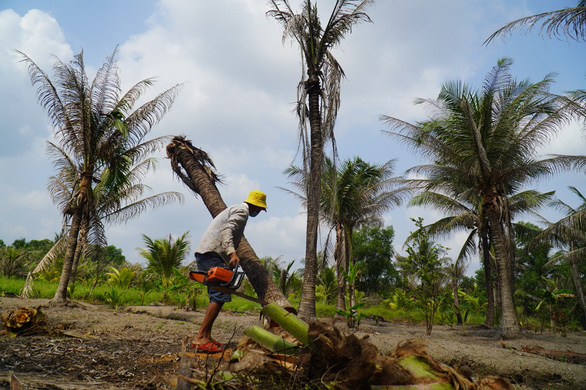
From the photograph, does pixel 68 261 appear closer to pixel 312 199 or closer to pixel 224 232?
pixel 312 199

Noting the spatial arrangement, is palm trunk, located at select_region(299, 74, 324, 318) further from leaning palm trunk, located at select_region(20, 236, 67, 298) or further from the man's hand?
leaning palm trunk, located at select_region(20, 236, 67, 298)

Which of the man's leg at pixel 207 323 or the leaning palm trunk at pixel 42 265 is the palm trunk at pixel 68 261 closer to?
the leaning palm trunk at pixel 42 265

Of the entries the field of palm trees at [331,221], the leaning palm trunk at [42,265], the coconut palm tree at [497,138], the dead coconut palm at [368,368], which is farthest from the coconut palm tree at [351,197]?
the dead coconut palm at [368,368]

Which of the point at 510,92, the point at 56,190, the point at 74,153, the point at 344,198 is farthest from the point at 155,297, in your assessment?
the point at 510,92

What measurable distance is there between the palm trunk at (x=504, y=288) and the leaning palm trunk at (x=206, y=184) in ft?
33.7

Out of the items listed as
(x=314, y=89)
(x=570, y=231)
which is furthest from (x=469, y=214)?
(x=314, y=89)

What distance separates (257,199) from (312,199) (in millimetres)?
4310

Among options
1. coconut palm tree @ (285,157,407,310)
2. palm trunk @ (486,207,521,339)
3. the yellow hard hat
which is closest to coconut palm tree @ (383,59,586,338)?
palm trunk @ (486,207,521,339)

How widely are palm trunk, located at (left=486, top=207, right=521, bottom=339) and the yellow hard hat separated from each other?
10618 millimetres

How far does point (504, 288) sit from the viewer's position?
12.0 meters

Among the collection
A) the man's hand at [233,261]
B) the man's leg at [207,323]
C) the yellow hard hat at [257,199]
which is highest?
the yellow hard hat at [257,199]

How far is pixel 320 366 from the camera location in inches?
62.1

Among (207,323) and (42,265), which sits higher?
(42,265)

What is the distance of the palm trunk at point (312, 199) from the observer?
28.5 feet
